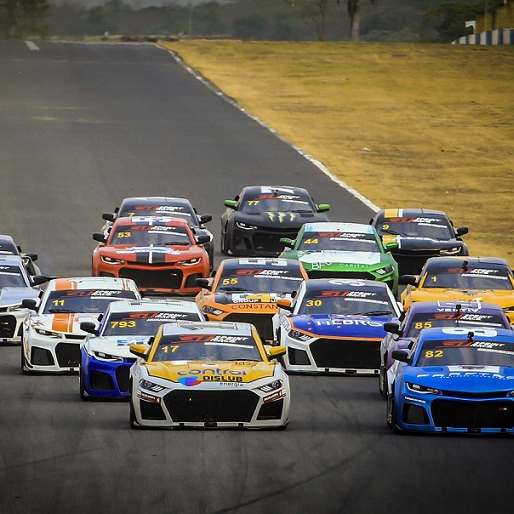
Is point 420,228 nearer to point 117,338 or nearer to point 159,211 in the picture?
point 159,211

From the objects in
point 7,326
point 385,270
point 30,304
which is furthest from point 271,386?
point 385,270

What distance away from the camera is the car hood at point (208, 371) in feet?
57.1

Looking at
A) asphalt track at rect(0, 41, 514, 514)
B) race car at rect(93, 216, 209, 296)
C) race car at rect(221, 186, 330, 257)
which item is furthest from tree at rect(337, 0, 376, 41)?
race car at rect(93, 216, 209, 296)

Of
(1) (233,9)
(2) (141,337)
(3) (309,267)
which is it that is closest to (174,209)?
(3) (309,267)

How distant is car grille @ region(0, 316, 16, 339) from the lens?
25.1 metres

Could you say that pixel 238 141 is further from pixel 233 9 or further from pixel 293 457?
pixel 233 9

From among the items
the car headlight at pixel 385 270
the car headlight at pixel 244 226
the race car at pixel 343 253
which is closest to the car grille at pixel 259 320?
the race car at pixel 343 253

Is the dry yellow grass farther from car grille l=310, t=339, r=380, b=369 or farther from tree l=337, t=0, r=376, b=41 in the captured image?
tree l=337, t=0, r=376, b=41

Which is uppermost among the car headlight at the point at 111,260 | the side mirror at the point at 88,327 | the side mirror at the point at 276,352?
the side mirror at the point at 276,352

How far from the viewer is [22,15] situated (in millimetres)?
135750

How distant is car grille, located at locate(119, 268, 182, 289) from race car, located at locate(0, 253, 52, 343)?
7.91 feet

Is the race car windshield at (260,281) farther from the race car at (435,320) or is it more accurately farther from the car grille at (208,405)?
the car grille at (208,405)

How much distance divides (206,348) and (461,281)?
370 inches

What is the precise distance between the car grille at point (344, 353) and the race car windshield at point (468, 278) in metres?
4.62
